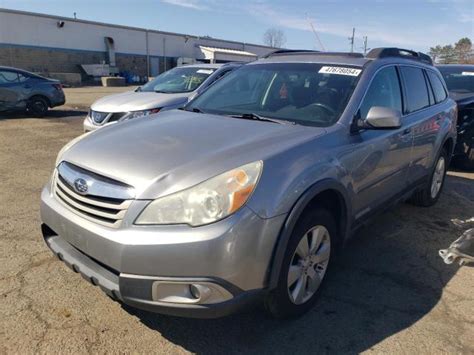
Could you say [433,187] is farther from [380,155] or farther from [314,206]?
[314,206]

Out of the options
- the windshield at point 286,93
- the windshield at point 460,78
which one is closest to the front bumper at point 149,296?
the windshield at point 286,93

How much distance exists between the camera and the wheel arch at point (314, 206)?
7.82 feet

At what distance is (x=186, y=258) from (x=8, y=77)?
1213 centimetres

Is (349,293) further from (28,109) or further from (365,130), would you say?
(28,109)

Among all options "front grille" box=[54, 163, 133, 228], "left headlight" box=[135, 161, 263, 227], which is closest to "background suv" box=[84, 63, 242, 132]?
"front grille" box=[54, 163, 133, 228]

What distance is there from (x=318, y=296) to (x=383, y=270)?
907 millimetres

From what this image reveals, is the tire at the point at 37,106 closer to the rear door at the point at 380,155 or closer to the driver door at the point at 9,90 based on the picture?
the driver door at the point at 9,90

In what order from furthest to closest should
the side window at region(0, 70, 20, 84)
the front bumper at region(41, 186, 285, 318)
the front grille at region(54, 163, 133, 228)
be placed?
the side window at region(0, 70, 20, 84)
the front grille at region(54, 163, 133, 228)
the front bumper at region(41, 186, 285, 318)

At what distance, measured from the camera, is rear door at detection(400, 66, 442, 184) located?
4133 mm

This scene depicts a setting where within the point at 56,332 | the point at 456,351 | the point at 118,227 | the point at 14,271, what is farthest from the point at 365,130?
the point at 14,271

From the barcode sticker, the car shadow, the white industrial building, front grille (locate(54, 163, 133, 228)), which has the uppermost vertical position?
the white industrial building

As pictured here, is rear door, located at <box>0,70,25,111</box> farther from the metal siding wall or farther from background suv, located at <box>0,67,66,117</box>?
the metal siding wall

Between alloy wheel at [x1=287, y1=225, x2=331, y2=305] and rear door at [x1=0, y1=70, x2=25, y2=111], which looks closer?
alloy wheel at [x1=287, y1=225, x2=331, y2=305]

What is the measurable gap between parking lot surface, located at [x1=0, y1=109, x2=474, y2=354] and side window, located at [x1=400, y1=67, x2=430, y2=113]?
1.35 metres
